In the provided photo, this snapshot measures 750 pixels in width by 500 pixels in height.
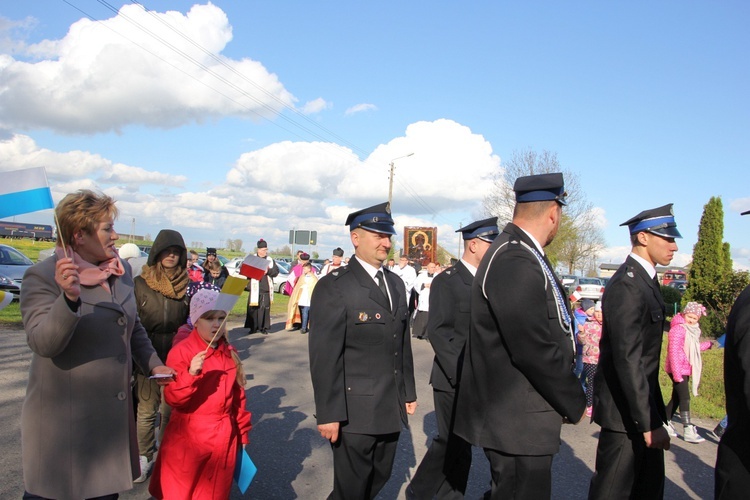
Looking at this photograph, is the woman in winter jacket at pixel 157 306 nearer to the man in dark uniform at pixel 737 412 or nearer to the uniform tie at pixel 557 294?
the uniform tie at pixel 557 294

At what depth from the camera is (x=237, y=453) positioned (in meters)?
3.83

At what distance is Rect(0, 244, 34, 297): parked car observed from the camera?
1502 cm

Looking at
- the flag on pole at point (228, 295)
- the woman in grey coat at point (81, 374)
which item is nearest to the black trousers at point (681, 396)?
the flag on pole at point (228, 295)

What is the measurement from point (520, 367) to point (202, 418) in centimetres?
207

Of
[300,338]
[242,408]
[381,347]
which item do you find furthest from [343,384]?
[300,338]

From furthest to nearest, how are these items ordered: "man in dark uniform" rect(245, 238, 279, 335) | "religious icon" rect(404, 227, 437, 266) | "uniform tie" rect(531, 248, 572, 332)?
"religious icon" rect(404, 227, 437, 266), "man in dark uniform" rect(245, 238, 279, 335), "uniform tie" rect(531, 248, 572, 332)

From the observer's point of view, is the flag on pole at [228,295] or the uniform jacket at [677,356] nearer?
the flag on pole at [228,295]

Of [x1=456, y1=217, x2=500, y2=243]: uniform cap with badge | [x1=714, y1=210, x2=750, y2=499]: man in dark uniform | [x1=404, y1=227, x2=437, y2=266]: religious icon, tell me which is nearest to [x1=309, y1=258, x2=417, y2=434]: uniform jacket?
[x1=456, y1=217, x2=500, y2=243]: uniform cap with badge

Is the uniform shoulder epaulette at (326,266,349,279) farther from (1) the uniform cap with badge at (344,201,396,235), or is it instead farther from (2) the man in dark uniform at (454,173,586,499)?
(2) the man in dark uniform at (454,173,586,499)

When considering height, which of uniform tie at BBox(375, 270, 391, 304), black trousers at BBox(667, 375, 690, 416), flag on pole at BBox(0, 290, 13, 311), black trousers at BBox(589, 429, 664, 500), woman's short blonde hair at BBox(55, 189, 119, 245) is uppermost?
woman's short blonde hair at BBox(55, 189, 119, 245)

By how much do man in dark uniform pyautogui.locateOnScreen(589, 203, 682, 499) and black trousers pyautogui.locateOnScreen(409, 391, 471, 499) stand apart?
1020 millimetres

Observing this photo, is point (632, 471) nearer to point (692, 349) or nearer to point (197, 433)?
point (197, 433)

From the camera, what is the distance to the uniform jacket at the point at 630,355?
340 cm

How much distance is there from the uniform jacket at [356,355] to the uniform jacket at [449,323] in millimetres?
817
